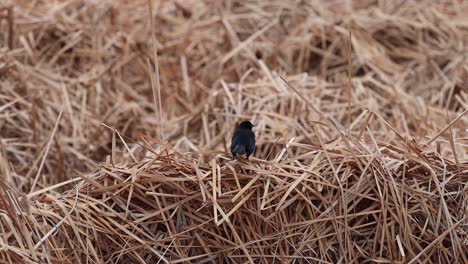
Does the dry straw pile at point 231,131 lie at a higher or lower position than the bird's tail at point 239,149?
lower

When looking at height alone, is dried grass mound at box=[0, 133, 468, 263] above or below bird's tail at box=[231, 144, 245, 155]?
below

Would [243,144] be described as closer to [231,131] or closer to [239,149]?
[239,149]

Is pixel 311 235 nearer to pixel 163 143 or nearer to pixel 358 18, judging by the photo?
pixel 163 143

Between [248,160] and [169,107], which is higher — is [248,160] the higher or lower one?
the higher one

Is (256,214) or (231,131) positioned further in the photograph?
(231,131)

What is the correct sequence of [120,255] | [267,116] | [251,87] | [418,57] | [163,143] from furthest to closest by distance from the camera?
[418,57]
[251,87]
[267,116]
[163,143]
[120,255]

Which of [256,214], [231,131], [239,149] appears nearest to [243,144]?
[239,149]

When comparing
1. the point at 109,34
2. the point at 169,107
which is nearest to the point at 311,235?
the point at 169,107
